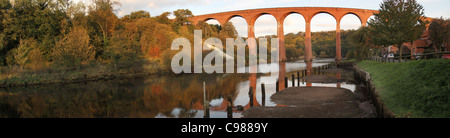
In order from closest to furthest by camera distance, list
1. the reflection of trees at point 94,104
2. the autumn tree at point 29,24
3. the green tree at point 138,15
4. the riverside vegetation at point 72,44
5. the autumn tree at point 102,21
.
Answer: the reflection of trees at point 94,104 < the riverside vegetation at point 72,44 < the autumn tree at point 29,24 < the autumn tree at point 102,21 < the green tree at point 138,15

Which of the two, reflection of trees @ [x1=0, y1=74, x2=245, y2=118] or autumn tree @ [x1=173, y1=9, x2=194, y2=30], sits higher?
autumn tree @ [x1=173, y1=9, x2=194, y2=30]

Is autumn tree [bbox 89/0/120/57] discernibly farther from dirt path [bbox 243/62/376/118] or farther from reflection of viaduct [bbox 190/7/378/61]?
reflection of viaduct [bbox 190/7/378/61]

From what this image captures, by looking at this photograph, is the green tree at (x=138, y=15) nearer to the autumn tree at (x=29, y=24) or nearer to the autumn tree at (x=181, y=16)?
the autumn tree at (x=181, y=16)

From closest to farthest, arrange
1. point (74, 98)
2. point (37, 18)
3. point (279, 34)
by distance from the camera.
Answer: point (74, 98) → point (37, 18) → point (279, 34)

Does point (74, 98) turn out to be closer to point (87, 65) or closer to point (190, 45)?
point (87, 65)

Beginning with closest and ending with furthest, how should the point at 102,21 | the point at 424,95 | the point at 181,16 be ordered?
the point at 424,95
the point at 102,21
the point at 181,16

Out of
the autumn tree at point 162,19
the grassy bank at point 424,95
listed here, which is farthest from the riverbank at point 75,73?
the grassy bank at point 424,95

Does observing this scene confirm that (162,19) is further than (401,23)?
Yes

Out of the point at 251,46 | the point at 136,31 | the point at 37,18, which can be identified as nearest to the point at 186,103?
the point at 37,18

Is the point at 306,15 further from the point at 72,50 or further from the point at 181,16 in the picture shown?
the point at 72,50

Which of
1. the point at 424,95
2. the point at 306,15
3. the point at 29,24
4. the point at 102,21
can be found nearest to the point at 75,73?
the point at 29,24

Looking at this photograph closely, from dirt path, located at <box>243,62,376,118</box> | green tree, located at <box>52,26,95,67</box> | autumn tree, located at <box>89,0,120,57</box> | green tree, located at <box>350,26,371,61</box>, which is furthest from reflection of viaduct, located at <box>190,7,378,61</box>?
dirt path, located at <box>243,62,376,118</box>

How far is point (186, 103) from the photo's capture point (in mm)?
10500
